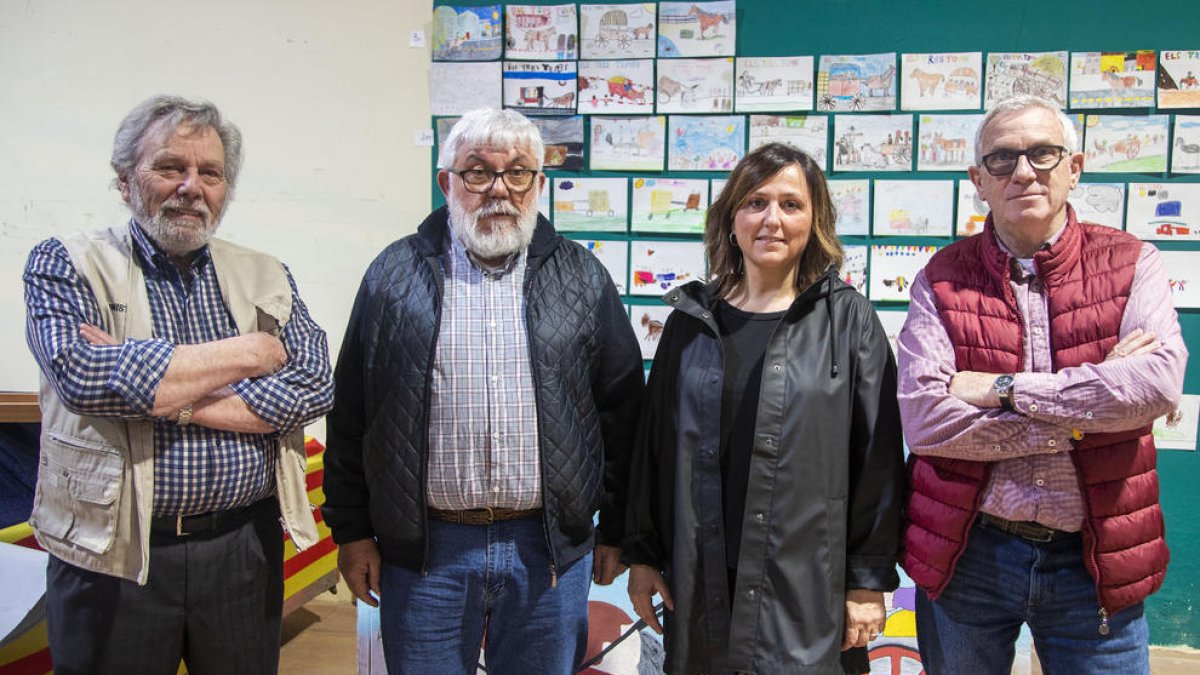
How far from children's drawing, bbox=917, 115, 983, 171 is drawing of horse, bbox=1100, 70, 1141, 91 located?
48cm

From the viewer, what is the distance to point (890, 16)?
3.09 metres

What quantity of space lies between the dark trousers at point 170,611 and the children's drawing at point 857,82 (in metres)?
2.67

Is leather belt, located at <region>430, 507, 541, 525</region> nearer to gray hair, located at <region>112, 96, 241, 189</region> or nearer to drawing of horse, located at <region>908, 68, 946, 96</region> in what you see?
gray hair, located at <region>112, 96, 241, 189</region>

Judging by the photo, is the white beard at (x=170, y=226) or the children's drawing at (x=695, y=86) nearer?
the white beard at (x=170, y=226)

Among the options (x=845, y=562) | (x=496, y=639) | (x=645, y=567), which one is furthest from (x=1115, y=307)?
(x=496, y=639)

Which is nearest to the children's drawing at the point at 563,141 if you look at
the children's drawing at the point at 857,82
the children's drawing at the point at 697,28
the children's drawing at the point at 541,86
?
the children's drawing at the point at 541,86

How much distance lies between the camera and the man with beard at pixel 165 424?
145cm

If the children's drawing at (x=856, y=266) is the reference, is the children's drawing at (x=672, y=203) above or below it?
above

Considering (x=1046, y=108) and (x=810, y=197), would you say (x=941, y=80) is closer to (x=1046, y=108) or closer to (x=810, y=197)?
(x=1046, y=108)

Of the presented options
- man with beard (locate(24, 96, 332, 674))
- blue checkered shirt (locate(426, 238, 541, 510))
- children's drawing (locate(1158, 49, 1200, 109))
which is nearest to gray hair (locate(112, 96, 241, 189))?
man with beard (locate(24, 96, 332, 674))

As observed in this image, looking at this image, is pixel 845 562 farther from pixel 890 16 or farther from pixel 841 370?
pixel 890 16

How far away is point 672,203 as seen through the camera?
3.27 meters

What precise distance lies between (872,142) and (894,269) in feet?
1.76

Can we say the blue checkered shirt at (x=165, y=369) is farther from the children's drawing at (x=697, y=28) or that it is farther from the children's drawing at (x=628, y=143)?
the children's drawing at (x=697, y=28)
